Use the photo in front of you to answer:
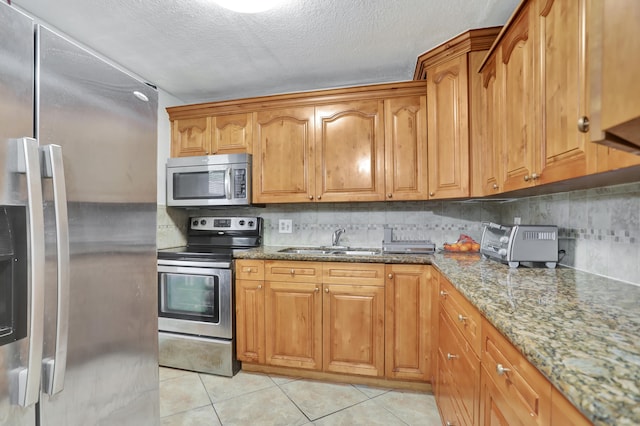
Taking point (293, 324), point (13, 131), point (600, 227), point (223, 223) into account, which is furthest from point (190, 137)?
point (600, 227)

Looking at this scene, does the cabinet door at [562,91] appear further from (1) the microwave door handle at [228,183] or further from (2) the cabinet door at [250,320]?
(1) the microwave door handle at [228,183]

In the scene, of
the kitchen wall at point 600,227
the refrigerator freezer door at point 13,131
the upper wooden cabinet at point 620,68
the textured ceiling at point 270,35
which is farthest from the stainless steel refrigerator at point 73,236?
the kitchen wall at point 600,227

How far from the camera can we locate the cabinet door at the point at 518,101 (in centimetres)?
131

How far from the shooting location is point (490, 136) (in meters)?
1.82

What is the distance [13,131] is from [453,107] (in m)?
2.16

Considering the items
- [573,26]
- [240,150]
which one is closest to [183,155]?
[240,150]

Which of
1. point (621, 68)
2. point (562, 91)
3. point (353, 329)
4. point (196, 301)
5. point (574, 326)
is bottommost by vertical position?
point (353, 329)

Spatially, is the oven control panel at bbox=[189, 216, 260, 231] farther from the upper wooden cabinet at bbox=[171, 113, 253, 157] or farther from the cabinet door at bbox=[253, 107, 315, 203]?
the upper wooden cabinet at bbox=[171, 113, 253, 157]

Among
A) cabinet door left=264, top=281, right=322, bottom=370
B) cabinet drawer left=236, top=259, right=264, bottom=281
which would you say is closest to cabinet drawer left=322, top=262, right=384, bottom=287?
cabinet door left=264, top=281, right=322, bottom=370

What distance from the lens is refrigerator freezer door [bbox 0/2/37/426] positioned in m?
0.74

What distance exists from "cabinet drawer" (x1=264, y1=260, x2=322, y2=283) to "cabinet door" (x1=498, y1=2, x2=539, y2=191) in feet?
4.26

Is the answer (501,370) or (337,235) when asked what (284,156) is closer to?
(337,235)

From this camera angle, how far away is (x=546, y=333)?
0.73m

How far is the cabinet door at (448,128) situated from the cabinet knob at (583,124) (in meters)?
1.05
